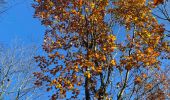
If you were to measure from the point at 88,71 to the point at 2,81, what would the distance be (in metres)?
10.6

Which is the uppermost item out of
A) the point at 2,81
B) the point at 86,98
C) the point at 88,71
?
the point at 2,81

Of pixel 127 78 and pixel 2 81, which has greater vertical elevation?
pixel 2 81

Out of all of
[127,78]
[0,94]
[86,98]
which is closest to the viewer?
[86,98]

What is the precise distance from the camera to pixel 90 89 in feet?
54.5

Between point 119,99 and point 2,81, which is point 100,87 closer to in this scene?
point 119,99

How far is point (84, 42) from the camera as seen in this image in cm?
1734

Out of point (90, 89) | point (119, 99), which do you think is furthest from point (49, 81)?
point (119, 99)

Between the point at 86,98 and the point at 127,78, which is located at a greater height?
the point at 127,78

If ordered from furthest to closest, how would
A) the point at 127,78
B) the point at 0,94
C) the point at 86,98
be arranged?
the point at 0,94, the point at 127,78, the point at 86,98

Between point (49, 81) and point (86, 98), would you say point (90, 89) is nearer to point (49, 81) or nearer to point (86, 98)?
point (86, 98)

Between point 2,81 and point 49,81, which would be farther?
point 2,81

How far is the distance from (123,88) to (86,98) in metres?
1.95

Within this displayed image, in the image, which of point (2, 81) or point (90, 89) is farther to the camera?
point (2, 81)

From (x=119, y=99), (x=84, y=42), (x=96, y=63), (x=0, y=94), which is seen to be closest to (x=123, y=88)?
(x=119, y=99)
